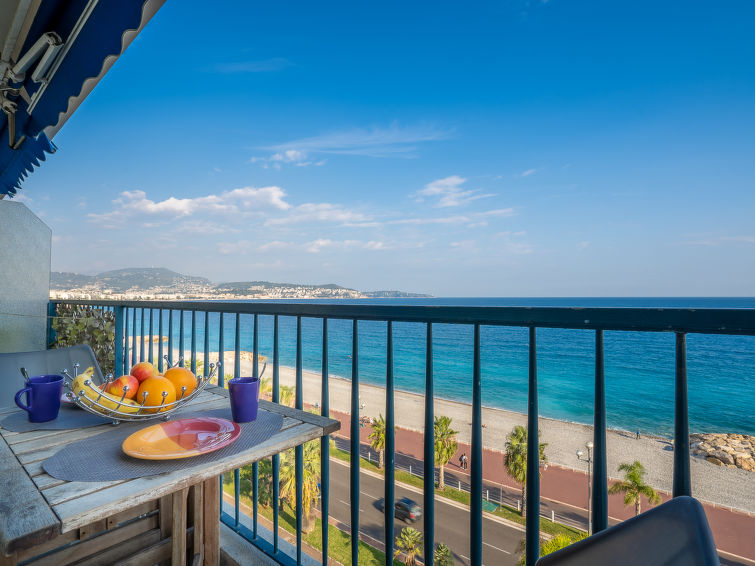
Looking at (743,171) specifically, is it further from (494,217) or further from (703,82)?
(494,217)

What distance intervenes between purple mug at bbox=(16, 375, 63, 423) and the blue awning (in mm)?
1323

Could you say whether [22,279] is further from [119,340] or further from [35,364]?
[35,364]

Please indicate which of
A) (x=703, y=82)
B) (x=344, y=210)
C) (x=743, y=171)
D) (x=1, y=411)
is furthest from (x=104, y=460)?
(x=743, y=171)

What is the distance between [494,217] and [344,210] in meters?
15.7

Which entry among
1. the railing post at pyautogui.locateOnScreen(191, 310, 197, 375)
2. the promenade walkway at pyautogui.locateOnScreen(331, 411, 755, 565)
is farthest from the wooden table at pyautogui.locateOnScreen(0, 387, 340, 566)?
the promenade walkway at pyautogui.locateOnScreen(331, 411, 755, 565)

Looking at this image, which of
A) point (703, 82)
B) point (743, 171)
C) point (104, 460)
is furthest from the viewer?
point (743, 171)

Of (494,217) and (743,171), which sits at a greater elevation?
(743,171)

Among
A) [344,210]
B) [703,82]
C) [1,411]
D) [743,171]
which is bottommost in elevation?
[1,411]

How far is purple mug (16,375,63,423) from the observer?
3.46ft

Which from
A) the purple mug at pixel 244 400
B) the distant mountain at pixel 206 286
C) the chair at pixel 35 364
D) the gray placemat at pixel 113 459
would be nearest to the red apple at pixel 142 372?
the gray placemat at pixel 113 459

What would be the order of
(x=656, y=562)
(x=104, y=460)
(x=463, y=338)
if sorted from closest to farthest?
1. (x=656, y=562)
2. (x=104, y=460)
3. (x=463, y=338)

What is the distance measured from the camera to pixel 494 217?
3991cm

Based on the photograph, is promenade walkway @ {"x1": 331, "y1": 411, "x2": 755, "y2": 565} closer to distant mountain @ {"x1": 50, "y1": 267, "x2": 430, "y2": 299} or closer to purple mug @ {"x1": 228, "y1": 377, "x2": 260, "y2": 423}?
distant mountain @ {"x1": 50, "y1": 267, "x2": 430, "y2": 299}

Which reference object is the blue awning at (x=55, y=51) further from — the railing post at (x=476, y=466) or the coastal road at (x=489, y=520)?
the coastal road at (x=489, y=520)
